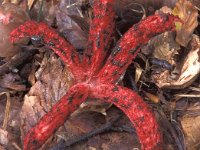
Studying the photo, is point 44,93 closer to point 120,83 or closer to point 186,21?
point 120,83

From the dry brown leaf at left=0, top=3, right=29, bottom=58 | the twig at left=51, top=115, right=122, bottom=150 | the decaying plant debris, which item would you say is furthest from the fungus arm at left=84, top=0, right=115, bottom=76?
the dry brown leaf at left=0, top=3, right=29, bottom=58

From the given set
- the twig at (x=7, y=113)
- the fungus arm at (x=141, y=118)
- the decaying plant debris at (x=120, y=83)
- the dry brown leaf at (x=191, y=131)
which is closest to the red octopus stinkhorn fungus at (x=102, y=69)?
the fungus arm at (x=141, y=118)

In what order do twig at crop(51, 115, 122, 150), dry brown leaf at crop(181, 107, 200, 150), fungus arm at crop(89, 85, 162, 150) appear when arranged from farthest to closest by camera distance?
twig at crop(51, 115, 122, 150)
dry brown leaf at crop(181, 107, 200, 150)
fungus arm at crop(89, 85, 162, 150)

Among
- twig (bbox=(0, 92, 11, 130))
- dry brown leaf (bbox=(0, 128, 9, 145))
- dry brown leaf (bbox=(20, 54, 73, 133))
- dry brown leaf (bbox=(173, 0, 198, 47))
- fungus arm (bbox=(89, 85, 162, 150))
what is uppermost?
dry brown leaf (bbox=(173, 0, 198, 47))

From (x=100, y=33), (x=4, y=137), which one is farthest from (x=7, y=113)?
(x=100, y=33)

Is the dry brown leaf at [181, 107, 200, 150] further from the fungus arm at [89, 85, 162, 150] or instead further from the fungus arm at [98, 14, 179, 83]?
the fungus arm at [98, 14, 179, 83]
